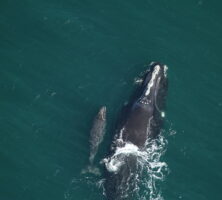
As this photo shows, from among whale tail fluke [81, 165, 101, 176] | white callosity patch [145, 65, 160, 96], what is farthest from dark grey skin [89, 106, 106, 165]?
white callosity patch [145, 65, 160, 96]

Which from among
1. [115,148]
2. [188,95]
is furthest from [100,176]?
[188,95]

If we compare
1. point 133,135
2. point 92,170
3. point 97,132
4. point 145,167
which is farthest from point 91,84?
point 145,167

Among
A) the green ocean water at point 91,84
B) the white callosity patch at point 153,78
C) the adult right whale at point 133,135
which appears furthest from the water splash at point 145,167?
the white callosity patch at point 153,78

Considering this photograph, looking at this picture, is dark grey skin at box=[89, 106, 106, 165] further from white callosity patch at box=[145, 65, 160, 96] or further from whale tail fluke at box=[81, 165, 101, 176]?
white callosity patch at box=[145, 65, 160, 96]

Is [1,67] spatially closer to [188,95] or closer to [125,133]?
[125,133]

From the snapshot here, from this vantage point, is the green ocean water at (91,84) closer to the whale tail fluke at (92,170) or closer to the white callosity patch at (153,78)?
the whale tail fluke at (92,170)

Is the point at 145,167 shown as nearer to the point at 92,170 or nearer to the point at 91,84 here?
the point at 92,170
